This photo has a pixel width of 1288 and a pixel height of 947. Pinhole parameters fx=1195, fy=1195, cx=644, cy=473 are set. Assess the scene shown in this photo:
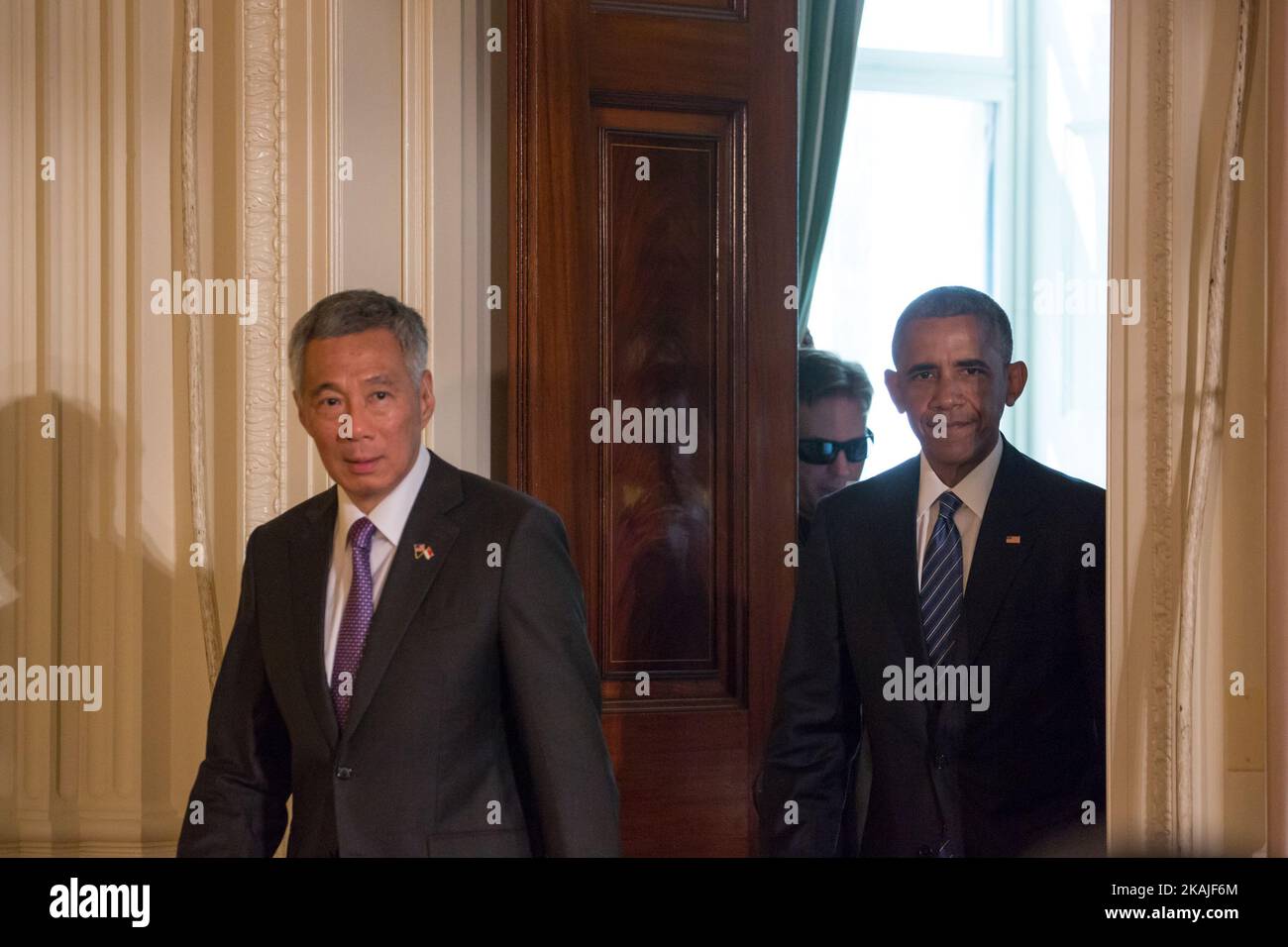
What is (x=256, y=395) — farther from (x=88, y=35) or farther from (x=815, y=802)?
(x=815, y=802)

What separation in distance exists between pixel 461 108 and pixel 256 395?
76cm

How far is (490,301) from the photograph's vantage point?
2600mm

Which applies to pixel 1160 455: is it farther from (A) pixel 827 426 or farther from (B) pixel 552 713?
(B) pixel 552 713

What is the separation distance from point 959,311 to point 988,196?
0.36 metres

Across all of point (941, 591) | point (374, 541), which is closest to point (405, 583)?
point (374, 541)

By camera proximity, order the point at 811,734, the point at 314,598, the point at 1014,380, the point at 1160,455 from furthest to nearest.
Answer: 1. the point at 1160,455
2. the point at 1014,380
3. the point at 811,734
4. the point at 314,598

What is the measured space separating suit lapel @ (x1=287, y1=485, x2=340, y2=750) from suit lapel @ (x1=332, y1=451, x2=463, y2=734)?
0.14 ft

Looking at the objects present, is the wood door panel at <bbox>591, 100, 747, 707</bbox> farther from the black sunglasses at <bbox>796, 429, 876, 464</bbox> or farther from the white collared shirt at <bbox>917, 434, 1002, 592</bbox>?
the white collared shirt at <bbox>917, 434, 1002, 592</bbox>

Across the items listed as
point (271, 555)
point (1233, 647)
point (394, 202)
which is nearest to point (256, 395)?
point (271, 555)

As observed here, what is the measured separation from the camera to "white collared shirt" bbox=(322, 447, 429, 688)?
2447mm

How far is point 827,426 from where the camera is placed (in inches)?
109

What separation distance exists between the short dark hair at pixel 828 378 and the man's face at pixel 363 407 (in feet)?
2.93

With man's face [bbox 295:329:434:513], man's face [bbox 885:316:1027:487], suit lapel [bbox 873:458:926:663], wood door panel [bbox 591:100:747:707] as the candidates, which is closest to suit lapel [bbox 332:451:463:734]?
man's face [bbox 295:329:434:513]

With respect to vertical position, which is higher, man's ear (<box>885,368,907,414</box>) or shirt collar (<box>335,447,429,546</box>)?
man's ear (<box>885,368,907,414</box>)
